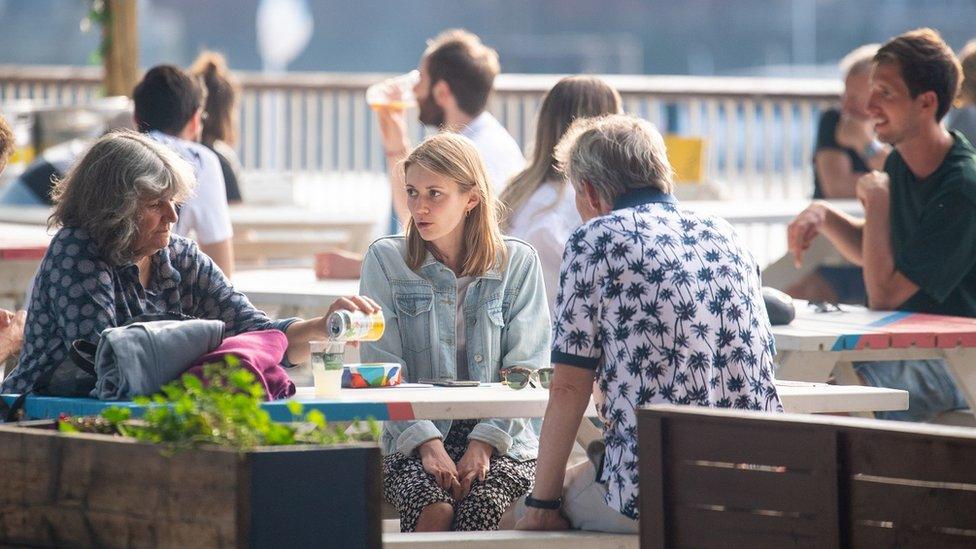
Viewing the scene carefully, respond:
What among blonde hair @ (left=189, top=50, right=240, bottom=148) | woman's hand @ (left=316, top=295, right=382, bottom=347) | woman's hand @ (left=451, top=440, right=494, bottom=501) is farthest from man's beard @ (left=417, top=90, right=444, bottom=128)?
woman's hand @ (left=316, top=295, right=382, bottom=347)

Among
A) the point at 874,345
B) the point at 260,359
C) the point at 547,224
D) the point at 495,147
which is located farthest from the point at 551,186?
the point at 260,359

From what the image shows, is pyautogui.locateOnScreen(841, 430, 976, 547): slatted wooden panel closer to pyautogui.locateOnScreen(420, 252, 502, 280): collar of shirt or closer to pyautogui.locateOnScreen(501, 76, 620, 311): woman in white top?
pyautogui.locateOnScreen(420, 252, 502, 280): collar of shirt

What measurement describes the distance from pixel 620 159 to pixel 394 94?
2.77m

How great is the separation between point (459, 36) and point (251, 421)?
3805mm

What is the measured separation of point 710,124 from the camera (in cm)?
1155

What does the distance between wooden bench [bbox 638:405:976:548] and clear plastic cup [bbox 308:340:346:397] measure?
88 centimetres

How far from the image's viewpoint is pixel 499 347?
3.75 meters

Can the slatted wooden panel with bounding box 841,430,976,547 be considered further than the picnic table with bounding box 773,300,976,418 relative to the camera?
No

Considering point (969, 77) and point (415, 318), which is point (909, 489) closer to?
point (415, 318)

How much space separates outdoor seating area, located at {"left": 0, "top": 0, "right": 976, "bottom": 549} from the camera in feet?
7.54

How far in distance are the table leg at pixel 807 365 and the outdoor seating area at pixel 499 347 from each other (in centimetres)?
1

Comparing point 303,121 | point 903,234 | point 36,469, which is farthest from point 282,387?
point 303,121

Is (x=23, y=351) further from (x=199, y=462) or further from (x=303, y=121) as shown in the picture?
(x=303, y=121)

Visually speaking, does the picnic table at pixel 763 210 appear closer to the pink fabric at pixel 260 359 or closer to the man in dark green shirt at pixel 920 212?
the man in dark green shirt at pixel 920 212
